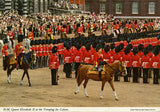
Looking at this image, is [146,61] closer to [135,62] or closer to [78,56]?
[135,62]

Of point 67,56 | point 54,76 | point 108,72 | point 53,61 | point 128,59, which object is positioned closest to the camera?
point 108,72

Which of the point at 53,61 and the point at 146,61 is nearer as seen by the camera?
the point at 53,61

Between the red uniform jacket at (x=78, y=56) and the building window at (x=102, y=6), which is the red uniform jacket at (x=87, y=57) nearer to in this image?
the red uniform jacket at (x=78, y=56)

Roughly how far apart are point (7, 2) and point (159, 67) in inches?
1242

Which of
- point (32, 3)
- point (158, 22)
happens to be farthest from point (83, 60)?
point (158, 22)

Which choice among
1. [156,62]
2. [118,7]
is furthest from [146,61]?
[118,7]

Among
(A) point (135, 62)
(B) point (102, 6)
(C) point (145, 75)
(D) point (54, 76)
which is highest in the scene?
(B) point (102, 6)

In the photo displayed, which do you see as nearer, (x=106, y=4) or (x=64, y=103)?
(x=64, y=103)

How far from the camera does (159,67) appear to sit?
69.1 feet

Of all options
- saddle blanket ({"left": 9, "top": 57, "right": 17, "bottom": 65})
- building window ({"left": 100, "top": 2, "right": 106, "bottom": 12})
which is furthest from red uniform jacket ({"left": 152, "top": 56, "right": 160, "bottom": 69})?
building window ({"left": 100, "top": 2, "right": 106, "bottom": 12})

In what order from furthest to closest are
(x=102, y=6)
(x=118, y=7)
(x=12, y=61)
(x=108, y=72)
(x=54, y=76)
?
1. (x=102, y=6)
2. (x=118, y=7)
3. (x=12, y=61)
4. (x=54, y=76)
5. (x=108, y=72)

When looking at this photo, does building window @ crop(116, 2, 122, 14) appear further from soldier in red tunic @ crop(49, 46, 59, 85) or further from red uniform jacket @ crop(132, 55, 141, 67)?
soldier in red tunic @ crop(49, 46, 59, 85)

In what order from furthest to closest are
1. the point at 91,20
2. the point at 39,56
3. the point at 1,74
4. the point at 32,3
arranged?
the point at 91,20
the point at 32,3
the point at 39,56
the point at 1,74

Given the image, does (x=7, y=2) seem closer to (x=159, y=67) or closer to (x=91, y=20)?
(x=91, y=20)
